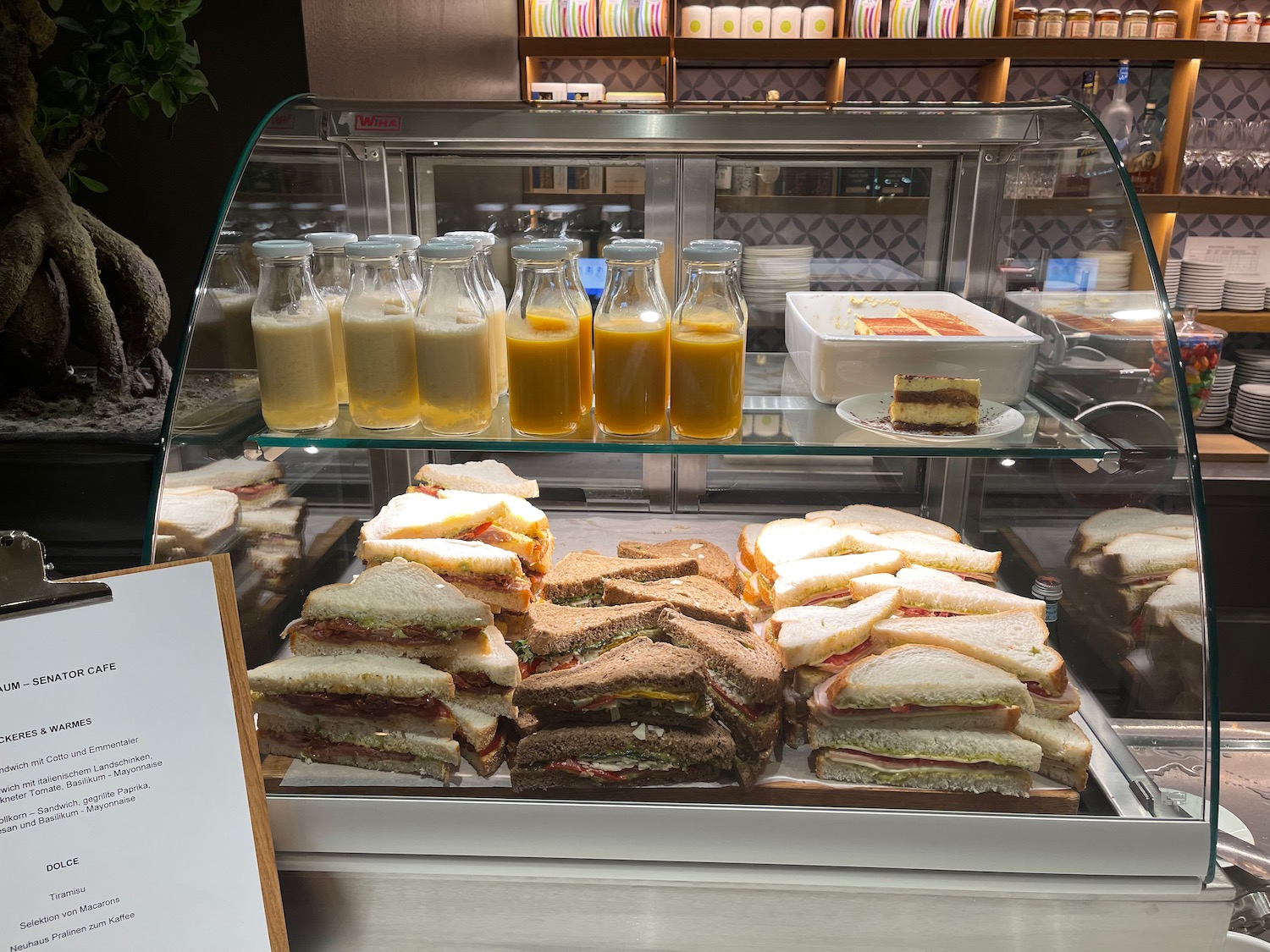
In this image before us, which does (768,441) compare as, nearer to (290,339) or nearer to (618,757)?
(618,757)

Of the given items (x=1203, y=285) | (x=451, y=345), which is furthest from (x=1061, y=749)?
(x=1203, y=285)

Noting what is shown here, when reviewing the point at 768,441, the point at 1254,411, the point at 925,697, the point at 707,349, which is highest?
the point at 707,349

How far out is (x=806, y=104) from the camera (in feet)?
5.21

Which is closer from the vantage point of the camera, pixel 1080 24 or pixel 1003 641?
pixel 1003 641

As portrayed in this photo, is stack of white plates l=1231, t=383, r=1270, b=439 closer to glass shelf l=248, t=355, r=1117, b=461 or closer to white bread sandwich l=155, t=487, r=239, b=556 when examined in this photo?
glass shelf l=248, t=355, r=1117, b=461

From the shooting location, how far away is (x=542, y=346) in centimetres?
129

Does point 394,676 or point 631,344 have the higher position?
point 631,344

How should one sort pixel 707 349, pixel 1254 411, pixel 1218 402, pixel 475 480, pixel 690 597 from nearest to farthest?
pixel 707 349, pixel 690 597, pixel 475 480, pixel 1254 411, pixel 1218 402

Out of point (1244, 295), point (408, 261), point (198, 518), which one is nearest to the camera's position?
point (198, 518)

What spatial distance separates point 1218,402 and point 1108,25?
5.95 ft

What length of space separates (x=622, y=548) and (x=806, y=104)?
2.90ft

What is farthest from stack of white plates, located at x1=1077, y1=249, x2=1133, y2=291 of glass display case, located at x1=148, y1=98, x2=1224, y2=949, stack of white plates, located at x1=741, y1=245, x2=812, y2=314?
stack of white plates, located at x1=741, y1=245, x2=812, y2=314

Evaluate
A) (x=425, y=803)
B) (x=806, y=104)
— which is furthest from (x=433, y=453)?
(x=806, y=104)

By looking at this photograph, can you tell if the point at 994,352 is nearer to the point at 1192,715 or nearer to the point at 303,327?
the point at 1192,715
